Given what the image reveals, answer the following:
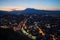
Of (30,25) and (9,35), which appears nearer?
(9,35)

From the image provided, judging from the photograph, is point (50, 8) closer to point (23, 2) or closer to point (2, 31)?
point (23, 2)

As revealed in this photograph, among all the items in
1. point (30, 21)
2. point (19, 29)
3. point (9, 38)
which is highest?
point (30, 21)

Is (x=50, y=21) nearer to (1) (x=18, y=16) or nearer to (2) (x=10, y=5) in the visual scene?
(1) (x=18, y=16)

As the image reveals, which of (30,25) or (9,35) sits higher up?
(30,25)

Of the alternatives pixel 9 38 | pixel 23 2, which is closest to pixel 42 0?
pixel 23 2

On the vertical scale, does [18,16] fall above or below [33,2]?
below

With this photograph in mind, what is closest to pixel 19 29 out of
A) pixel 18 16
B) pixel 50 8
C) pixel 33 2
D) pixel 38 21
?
pixel 18 16

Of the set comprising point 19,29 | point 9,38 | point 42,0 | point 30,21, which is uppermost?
point 42,0

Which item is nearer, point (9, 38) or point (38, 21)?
point (9, 38)

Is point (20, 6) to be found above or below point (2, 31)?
above
